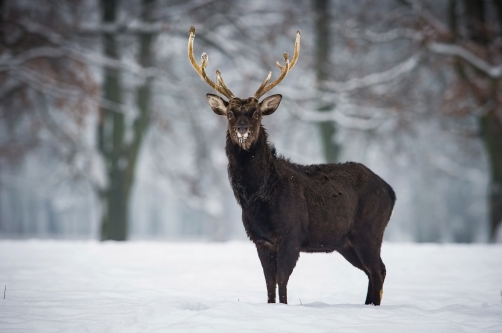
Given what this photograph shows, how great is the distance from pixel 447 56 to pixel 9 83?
488 inches

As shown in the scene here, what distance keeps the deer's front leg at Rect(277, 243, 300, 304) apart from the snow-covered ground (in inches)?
13.9

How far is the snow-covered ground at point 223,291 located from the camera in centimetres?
528

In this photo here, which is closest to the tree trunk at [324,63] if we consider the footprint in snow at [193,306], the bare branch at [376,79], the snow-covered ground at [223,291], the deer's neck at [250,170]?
the bare branch at [376,79]

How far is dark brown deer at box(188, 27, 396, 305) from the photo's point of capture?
6.54 meters

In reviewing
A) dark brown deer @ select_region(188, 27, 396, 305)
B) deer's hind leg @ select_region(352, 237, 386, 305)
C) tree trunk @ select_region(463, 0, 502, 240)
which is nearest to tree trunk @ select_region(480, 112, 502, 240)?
tree trunk @ select_region(463, 0, 502, 240)

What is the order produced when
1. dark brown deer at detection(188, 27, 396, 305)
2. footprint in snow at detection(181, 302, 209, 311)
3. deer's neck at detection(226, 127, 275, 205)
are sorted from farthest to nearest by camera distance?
deer's neck at detection(226, 127, 275, 205), dark brown deer at detection(188, 27, 396, 305), footprint in snow at detection(181, 302, 209, 311)

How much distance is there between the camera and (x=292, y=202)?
6.66m

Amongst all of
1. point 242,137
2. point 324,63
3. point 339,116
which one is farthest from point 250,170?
point 324,63

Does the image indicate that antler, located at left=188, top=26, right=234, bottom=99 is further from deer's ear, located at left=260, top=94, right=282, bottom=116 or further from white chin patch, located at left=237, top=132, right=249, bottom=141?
white chin patch, located at left=237, top=132, right=249, bottom=141

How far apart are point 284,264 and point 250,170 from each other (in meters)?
1.08

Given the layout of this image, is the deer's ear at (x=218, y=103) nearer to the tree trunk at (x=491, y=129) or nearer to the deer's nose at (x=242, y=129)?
the deer's nose at (x=242, y=129)

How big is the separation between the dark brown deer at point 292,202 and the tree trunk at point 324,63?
10.3 metres

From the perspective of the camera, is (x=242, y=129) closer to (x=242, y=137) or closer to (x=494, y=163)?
(x=242, y=137)

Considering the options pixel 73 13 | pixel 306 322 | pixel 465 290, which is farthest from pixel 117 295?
pixel 73 13
